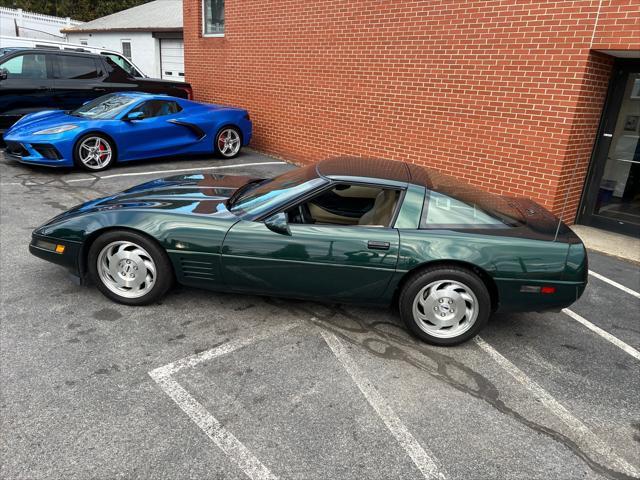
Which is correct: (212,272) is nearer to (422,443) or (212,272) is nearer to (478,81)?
(422,443)

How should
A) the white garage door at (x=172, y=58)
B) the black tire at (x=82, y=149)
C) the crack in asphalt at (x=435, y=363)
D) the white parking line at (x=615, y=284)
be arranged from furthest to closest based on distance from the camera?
the white garage door at (x=172, y=58) < the black tire at (x=82, y=149) < the white parking line at (x=615, y=284) < the crack in asphalt at (x=435, y=363)

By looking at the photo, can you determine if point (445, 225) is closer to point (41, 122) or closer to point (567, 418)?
point (567, 418)

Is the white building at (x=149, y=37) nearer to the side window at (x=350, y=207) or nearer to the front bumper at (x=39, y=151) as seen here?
the front bumper at (x=39, y=151)

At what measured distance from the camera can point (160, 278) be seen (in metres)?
3.60

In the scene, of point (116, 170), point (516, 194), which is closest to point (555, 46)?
point (516, 194)

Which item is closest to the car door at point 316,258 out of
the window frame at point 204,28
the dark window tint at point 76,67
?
the dark window tint at point 76,67

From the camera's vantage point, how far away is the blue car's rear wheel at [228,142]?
365 inches

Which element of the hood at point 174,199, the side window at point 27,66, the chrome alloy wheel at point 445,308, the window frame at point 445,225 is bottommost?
the chrome alloy wheel at point 445,308

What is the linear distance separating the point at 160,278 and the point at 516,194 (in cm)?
491

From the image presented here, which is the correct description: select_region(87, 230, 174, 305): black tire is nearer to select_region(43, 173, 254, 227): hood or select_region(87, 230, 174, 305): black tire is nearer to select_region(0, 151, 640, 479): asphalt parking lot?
select_region(0, 151, 640, 479): asphalt parking lot

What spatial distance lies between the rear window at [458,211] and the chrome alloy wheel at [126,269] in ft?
6.73

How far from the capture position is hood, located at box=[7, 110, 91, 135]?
7398 mm

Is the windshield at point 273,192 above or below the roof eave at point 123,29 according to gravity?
below

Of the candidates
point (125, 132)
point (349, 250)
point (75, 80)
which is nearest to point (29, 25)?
point (75, 80)
